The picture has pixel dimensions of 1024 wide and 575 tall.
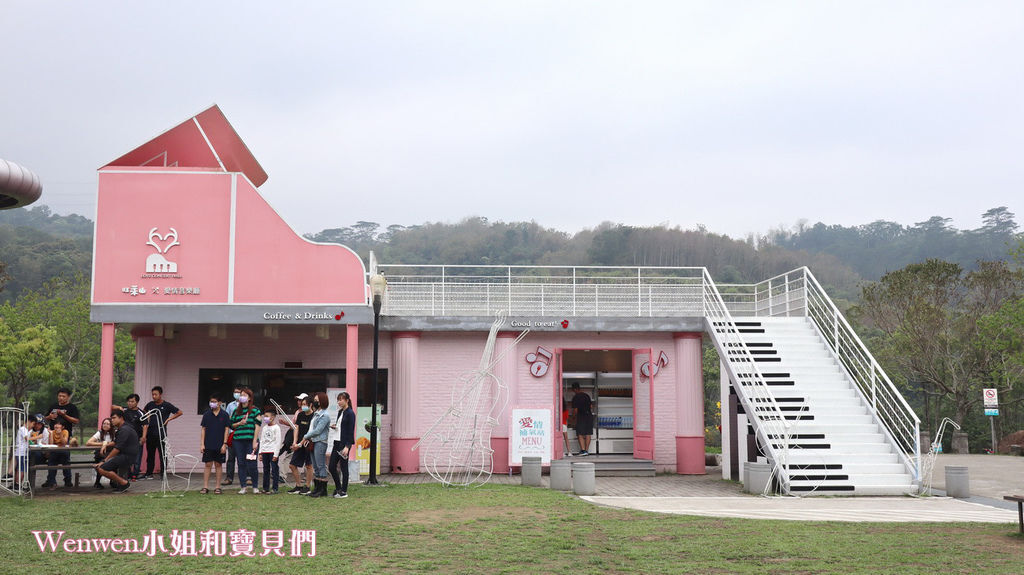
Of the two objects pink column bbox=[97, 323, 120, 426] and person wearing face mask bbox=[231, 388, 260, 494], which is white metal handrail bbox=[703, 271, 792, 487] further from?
pink column bbox=[97, 323, 120, 426]

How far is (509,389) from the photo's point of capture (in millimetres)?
18812

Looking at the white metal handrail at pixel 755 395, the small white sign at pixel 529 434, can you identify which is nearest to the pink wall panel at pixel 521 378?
the small white sign at pixel 529 434

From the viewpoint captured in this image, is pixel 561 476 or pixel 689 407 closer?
pixel 561 476

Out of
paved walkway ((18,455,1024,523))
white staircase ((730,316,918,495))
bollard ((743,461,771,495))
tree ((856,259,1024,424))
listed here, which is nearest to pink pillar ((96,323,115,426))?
paved walkway ((18,455,1024,523))

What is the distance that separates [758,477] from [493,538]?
256 inches

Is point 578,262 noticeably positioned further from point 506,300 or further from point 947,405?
point 506,300

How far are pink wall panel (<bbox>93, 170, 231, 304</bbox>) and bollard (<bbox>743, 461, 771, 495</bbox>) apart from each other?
10.2 meters

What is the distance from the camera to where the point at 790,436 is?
598 inches

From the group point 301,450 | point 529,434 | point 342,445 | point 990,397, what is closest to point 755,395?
point 529,434

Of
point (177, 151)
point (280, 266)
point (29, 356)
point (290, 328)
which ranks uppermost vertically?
point (177, 151)

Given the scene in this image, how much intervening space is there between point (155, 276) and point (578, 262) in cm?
6372

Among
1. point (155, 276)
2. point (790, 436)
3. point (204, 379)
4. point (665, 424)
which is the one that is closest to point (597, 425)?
point (665, 424)

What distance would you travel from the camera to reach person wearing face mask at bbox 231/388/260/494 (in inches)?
526

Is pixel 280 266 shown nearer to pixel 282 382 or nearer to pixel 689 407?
pixel 282 382
